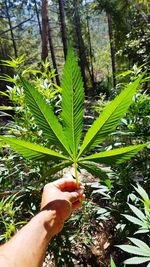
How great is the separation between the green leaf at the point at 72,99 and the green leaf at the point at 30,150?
0.22 ft

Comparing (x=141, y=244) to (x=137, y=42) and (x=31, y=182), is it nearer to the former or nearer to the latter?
(x=31, y=182)

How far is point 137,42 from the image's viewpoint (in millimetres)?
13047

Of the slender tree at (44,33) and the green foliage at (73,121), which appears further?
the slender tree at (44,33)

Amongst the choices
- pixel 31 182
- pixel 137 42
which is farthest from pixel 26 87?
pixel 137 42

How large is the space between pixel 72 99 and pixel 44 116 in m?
0.11

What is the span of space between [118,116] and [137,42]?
13.0 meters

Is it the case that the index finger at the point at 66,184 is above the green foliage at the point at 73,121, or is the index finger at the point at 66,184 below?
below

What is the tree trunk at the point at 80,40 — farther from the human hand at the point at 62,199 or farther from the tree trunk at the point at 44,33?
the human hand at the point at 62,199

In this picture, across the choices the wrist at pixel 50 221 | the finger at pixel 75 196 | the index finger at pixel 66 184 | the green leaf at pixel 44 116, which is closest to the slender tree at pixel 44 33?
the index finger at pixel 66 184

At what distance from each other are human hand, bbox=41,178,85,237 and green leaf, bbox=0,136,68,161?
0.95 ft

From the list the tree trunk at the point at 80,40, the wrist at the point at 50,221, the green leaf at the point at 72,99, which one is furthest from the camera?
the tree trunk at the point at 80,40

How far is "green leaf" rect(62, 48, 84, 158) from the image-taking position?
0.79 m

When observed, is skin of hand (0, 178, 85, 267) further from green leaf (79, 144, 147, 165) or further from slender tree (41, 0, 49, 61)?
slender tree (41, 0, 49, 61)

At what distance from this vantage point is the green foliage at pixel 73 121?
2.63 ft
